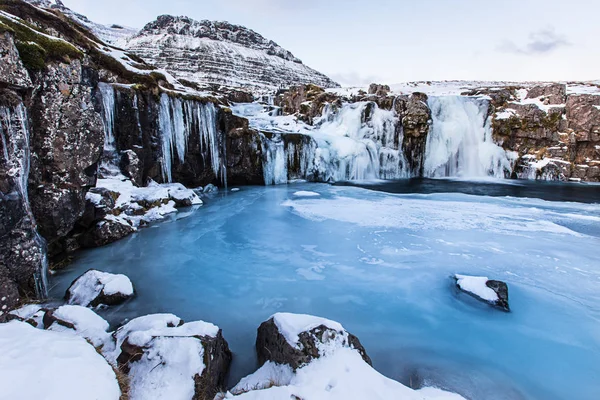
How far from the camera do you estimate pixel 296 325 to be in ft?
10.8

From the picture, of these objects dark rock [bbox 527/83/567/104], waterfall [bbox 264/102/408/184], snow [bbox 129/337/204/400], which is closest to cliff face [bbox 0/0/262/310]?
snow [bbox 129/337/204/400]

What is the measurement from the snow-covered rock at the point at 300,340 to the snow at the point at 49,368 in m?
1.51

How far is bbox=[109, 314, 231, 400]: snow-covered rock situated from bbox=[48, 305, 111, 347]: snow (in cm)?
17

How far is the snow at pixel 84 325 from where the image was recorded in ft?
10.7

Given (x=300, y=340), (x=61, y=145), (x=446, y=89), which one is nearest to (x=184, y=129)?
(x=61, y=145)

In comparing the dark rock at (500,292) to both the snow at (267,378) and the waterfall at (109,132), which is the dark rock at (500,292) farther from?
the waterfall at (109,132)

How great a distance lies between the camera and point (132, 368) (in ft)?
9.15

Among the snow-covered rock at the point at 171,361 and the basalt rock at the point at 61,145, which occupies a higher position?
the basalt rock at the point at 61,145

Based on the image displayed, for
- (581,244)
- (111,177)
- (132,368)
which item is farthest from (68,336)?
(581,244)

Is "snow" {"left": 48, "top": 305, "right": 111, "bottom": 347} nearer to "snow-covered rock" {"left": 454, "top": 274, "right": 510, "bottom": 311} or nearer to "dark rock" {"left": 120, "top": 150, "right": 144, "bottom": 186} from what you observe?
"snow-covered rock" {"left": 454, "top": 274, "right": 510, "bottom": 311}

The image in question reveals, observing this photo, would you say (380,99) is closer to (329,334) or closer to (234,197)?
(234,197)

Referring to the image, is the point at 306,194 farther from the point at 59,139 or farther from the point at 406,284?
the point at 59,139

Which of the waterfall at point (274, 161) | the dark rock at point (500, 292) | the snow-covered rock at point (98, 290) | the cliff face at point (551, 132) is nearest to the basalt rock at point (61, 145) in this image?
the snow-covered rock at point (98, 290)

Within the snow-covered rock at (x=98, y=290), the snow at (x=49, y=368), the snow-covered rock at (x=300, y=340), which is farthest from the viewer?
the snow-covered rock at (x=98, y=290)
